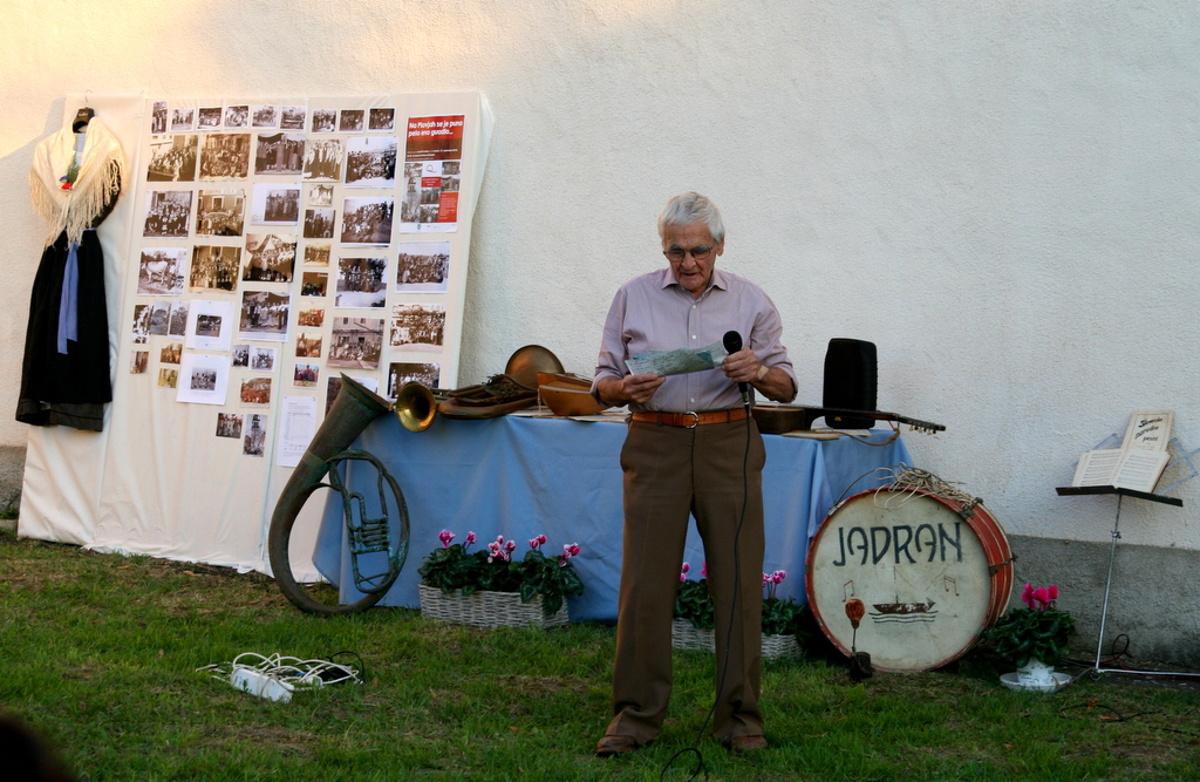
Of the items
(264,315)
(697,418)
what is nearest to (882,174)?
(697,418)

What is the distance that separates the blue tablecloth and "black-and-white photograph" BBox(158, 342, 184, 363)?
5.54ft

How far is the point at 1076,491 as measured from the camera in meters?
4.99

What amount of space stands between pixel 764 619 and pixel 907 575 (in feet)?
2.00

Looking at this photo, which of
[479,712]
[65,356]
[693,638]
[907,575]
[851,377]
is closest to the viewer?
[479,712]

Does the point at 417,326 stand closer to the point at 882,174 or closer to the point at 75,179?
the point at 75,179

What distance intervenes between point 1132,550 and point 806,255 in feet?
6.62

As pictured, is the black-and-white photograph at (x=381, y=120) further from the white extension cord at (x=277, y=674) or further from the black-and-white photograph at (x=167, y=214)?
the white extension cord at (x=277, y=674)

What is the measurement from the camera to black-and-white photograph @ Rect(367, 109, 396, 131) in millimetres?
6570

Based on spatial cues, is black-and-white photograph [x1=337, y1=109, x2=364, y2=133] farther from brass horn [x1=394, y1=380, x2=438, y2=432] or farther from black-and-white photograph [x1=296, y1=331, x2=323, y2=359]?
brass horn [x1=394, y1=380, x2=438, y2=432]

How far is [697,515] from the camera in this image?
3666mm

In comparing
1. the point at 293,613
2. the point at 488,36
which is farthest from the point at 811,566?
the point at 488,36

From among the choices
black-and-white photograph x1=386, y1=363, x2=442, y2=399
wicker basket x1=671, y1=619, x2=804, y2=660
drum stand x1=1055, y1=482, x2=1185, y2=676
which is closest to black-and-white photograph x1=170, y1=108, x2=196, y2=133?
black-and-white photograph x1=386, y1=363, x2=442, y2=399

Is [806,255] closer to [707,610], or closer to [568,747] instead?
[707,610]

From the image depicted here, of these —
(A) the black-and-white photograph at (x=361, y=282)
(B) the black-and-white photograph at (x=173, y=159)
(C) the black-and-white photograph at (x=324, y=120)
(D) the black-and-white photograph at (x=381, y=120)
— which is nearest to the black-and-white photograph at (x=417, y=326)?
(A) the black-and-white photograph at (x=361, y=282)
